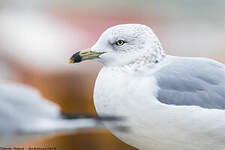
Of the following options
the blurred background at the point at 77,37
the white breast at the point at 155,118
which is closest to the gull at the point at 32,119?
the white breast at the point at 155,118

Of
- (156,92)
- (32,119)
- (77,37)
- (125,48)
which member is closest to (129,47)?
(125,48)

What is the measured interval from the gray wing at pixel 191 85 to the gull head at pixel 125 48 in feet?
0.18

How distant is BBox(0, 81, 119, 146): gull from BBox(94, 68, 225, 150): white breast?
0.24 feet

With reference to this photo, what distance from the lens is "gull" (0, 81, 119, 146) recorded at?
1.06 meters

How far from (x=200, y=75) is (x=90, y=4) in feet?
7.94

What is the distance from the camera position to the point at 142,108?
3.82ft

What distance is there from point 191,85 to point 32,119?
0.37 metres

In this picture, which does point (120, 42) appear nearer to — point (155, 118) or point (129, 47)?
point (129, 47)

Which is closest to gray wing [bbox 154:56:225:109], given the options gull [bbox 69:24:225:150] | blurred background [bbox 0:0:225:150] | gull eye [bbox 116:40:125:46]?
gull [bbox 69:24:225:150]

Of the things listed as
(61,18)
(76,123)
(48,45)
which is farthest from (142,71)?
(61,18)

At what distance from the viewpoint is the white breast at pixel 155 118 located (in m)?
1.16

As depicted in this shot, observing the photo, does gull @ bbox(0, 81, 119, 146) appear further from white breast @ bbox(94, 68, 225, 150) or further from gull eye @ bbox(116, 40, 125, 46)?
gull eye @ bbox(116, 40, 125, 46)

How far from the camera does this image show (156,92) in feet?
3.91

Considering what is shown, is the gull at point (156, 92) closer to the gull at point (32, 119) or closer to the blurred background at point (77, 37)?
the gull at point (32, 119)
